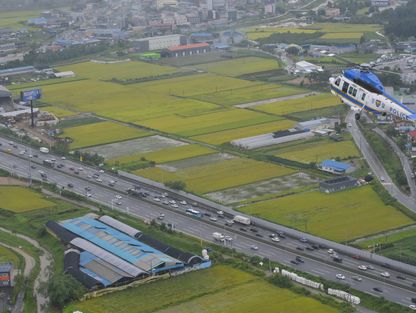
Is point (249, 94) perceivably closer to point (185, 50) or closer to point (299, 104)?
point (299, 104)

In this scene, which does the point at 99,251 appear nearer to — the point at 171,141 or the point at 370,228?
the point at 370,228

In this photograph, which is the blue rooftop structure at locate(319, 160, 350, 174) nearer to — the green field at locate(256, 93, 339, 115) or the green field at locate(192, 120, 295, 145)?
the green field at locate(192, 120, 295, 145)

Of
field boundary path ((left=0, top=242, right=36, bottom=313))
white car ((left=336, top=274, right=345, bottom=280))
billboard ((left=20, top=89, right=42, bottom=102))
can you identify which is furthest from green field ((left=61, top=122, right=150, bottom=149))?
white car ((left=336, top=274, right=345, bottom=280))

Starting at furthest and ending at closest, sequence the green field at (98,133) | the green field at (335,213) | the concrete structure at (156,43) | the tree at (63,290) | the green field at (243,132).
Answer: the concrete structure at (156,43), the green field at (98,133), the green field at (243,132), the green field at (335,213), the tree at (63,290)

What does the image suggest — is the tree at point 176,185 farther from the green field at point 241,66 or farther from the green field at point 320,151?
the green field at point 241,66

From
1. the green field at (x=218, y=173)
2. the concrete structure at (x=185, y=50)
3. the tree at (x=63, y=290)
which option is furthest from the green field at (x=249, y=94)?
the tree at (x=63, y=290)
